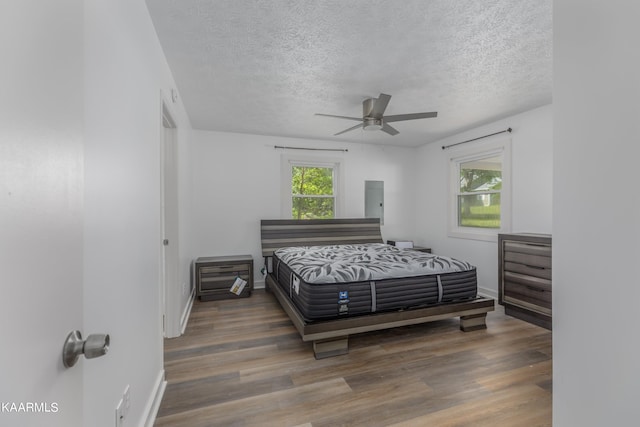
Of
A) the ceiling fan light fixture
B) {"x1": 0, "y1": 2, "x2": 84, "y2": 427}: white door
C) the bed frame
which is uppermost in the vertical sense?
the ceiling fan light fixture

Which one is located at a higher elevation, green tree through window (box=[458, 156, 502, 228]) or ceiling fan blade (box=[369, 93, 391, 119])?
ceiling fan blade (box=[369, 93, 391, 119])

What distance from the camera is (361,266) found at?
2.82 metres

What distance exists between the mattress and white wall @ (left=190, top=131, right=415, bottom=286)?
1.63 meters

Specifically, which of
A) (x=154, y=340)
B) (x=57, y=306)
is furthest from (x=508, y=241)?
(x=57, y=306)

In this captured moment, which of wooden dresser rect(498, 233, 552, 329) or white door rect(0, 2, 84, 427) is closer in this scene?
white door rect(0, 2, 84, 427)

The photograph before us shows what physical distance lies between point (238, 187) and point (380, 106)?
2668 millimetres

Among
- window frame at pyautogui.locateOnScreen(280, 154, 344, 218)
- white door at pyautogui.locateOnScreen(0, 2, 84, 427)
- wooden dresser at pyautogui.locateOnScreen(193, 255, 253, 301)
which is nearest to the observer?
white door at pyautogui.locateOnScreen(0, 2, 84, 427)

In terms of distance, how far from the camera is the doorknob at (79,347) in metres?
0.58

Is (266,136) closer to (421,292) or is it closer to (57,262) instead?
(421,292)

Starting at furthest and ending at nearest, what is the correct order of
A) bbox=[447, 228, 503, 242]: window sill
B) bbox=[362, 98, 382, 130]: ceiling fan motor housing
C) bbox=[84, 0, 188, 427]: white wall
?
bbox=[447, 228, 503, 242]: window sill, bbox=[362, 98, 382, 130]: ceiling fan motor housing, bbox=[84, 0, 188, 427]: white wall

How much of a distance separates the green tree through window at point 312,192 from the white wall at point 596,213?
4270 millimetres

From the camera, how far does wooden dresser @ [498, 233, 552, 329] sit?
9.57 ft

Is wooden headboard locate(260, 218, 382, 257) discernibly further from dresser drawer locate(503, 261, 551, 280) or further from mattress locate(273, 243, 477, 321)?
dresser drawer locate(503, 261, 551, 280)

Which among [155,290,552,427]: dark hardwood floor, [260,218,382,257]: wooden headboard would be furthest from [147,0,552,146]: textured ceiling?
[155,290,552,427]: dark hardwood floor
